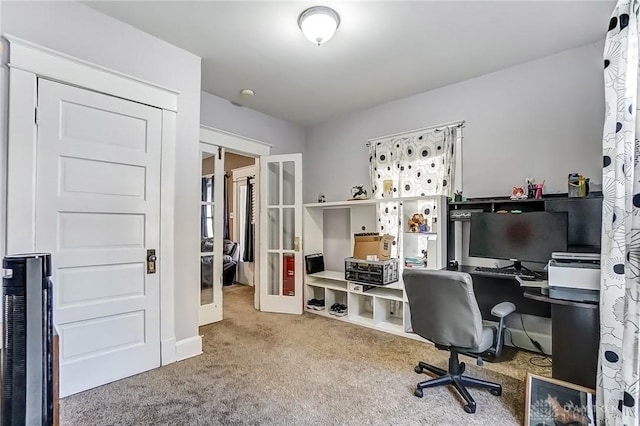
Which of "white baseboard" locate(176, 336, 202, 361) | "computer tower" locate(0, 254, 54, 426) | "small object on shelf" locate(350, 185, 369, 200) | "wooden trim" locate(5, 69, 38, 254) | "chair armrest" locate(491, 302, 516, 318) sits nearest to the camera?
"computer tower" locate(0, 254, 54, 426)

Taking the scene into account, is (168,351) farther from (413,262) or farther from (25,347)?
(413,262)

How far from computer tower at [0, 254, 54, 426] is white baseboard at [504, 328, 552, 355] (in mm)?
3596

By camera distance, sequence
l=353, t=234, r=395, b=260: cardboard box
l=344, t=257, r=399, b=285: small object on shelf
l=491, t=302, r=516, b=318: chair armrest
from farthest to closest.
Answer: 1. l=353, t=234, r=395, b=260: cardboard box
2. l=344, t=257, r=399, b=285: small object on shelf
3. l=491, t=302, r=516, b=318: chair armrest

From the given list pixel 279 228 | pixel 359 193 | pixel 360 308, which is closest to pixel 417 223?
pixel 359 193

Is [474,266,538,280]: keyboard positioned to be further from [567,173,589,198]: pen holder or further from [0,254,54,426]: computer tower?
[0,254,54,426]: computer tower

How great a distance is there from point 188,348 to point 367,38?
10.3 feet

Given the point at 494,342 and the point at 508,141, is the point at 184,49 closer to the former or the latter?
the point at 508,141

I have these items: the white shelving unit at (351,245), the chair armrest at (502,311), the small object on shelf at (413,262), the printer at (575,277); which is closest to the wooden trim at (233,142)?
the white shelving unit at (351,245)

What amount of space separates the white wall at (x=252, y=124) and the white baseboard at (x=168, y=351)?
8.11 ft

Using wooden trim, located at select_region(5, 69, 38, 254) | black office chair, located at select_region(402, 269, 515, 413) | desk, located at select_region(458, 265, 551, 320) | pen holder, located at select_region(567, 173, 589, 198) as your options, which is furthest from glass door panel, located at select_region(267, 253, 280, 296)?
pen holder, located at select_region(567, 173, 589, 198)

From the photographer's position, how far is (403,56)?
3.06m

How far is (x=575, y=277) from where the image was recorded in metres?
2.03

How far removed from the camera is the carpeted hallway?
2.00 metres

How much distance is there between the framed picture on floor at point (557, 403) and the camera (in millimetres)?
1805
